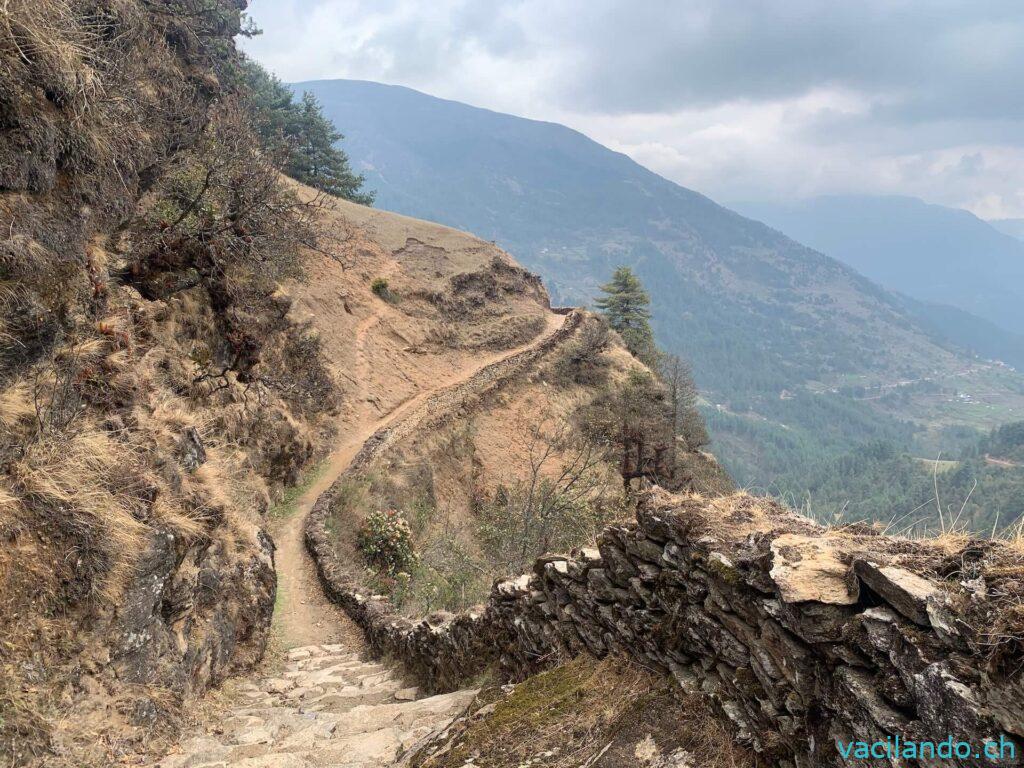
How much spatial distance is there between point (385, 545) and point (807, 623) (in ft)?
47.7

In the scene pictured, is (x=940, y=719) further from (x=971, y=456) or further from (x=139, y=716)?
(x=971, y=456)

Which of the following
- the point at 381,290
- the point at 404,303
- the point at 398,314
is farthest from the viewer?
the point at 404,303

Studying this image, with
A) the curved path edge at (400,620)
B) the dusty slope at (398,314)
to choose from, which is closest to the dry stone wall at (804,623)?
the curved path edge at (400,620)

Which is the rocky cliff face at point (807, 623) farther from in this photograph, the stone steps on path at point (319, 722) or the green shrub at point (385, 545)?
the green shrub at point (385, 545)

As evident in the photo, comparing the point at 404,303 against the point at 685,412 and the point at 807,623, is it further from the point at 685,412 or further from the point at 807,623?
the point at 807,623

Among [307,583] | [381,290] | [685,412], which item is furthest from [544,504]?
[685,412]

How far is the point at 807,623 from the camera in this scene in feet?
11.7

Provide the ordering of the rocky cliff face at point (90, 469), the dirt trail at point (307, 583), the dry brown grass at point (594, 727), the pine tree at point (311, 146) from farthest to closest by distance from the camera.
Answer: the pine tree at point (311, 146) → the dirt trail at point (307, 583) → the rocky cliff face at point (90, 469) → the dry brown grass at point (594, 727)

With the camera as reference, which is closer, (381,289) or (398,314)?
(398,314)

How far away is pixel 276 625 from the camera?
11961 millimetres

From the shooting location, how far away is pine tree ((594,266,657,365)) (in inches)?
1841

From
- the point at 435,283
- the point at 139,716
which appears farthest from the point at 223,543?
the point at 435,283

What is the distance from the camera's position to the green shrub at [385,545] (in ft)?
53.7

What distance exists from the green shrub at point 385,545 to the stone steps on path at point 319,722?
6205 mm
